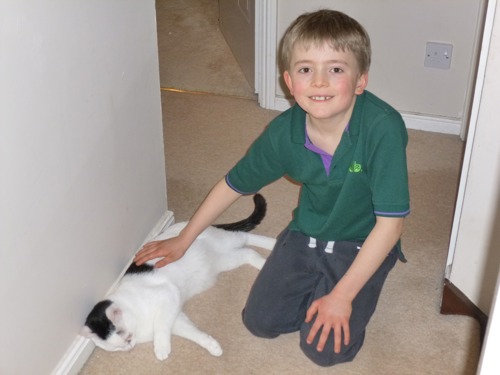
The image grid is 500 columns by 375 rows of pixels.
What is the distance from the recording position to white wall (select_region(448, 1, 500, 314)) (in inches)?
57.7

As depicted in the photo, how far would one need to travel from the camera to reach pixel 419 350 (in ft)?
5.44

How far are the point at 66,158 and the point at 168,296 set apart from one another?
0.46 metres

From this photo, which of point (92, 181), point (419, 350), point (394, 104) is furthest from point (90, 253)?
point (394, 104)

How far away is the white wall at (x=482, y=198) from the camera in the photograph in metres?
1.46

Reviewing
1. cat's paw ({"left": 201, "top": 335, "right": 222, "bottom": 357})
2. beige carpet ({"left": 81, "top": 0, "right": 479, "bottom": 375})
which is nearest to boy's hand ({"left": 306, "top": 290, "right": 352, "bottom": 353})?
beige carpet ({"left": 81, "top": 0, "right": 479, "bottom": 375})

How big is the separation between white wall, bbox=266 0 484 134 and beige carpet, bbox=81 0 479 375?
0.34 feet

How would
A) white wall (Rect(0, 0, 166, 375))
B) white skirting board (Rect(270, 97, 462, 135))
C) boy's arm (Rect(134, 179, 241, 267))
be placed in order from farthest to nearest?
white skirting board (Rect(270, 97, 462, 135))
boy's arm (Rect(134, 179, 241, 267))
white wall (Rect(0, 0, 166, 375))

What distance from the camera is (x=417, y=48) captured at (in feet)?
8.05

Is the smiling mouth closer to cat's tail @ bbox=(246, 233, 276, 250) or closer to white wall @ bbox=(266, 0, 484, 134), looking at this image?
cat's tail @ bbox=(246, 233, 276, 250)

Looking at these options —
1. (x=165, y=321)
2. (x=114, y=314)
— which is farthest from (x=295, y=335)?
(x=114, y=314)

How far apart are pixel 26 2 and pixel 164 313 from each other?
2.66 feet

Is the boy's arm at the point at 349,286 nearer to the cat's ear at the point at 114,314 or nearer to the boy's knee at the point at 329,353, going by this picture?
the boy's knee at the point at 329,353

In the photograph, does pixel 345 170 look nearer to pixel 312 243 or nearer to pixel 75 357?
pixel 312 243

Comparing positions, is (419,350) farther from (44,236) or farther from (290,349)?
(44,236)
